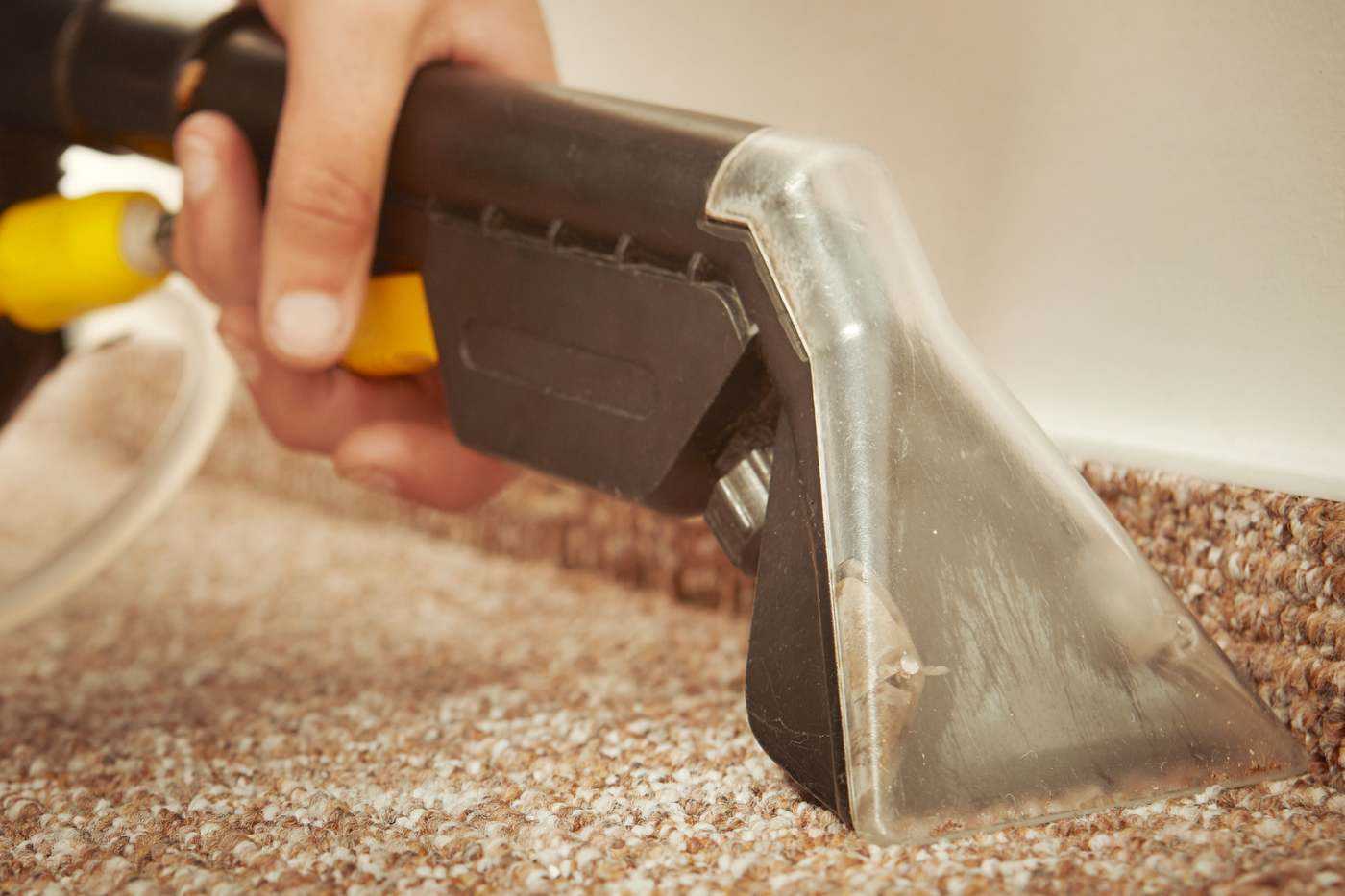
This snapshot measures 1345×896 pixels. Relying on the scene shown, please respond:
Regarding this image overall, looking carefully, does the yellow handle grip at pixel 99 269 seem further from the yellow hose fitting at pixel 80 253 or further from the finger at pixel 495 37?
the finger at pixel 495 37

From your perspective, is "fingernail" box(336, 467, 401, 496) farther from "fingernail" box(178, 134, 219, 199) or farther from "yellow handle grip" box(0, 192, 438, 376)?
"fingernail" box(178, 134, 219, 199)

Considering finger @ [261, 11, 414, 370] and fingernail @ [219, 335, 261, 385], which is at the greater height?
finger @ [261, 11, 414, 370]

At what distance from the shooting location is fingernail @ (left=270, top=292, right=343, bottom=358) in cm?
63

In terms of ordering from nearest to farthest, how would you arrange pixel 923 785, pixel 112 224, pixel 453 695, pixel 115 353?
pixel 923 785 → pixel 453 695 → pixel 112 224 → pixel 115 353

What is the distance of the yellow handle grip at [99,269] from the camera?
0.69 metres

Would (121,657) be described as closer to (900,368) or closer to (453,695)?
(453,695)

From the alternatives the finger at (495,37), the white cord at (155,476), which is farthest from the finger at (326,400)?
the finger at (495,37)

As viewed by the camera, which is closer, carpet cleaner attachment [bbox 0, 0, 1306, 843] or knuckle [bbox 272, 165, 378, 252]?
carpet cleaner attachment [bbox 0, 0, 1306, 843]

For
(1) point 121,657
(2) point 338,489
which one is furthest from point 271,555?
(1) point 121,657

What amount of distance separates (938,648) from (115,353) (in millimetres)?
1170

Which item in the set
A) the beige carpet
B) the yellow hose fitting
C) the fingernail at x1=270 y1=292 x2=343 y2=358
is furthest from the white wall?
the yellow hose fitting

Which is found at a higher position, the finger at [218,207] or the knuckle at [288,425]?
the finger at [218,207]

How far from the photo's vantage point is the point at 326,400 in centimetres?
80

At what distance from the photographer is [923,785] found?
0.39 m
